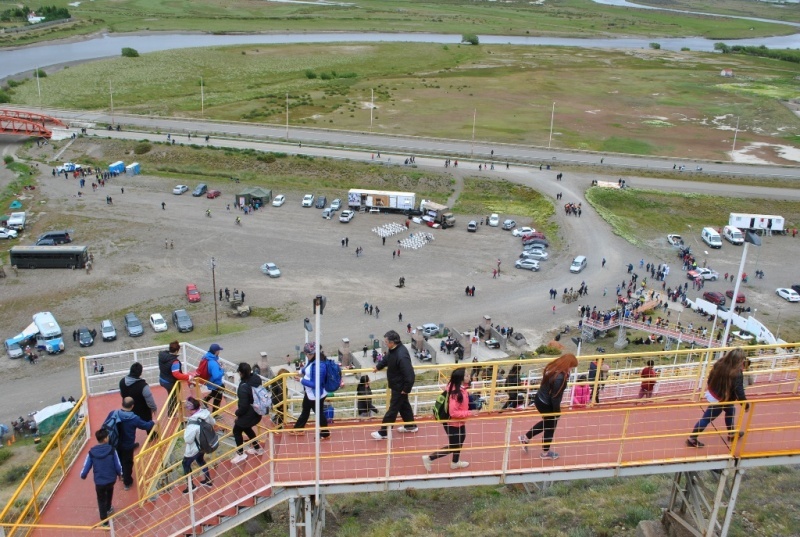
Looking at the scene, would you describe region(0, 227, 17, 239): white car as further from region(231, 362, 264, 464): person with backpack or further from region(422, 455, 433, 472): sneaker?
region(422, 455, 433, 472): sneaker

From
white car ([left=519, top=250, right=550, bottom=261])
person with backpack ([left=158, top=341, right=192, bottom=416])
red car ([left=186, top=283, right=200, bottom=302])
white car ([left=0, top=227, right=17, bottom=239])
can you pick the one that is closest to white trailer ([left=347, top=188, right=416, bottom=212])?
white car ([left=519, top=250, right=550, bottom=261])

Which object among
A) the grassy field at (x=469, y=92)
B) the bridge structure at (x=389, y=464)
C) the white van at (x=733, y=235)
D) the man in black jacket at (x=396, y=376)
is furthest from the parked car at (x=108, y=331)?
the grassy field at (x=469, y=92)

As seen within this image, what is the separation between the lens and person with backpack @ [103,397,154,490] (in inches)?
384

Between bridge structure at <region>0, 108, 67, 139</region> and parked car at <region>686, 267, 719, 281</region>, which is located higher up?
bridge structure at <region>0, 108, 67, 139</region>

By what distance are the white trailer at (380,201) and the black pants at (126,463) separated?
4857 cm

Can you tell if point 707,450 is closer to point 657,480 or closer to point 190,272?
point 657,480

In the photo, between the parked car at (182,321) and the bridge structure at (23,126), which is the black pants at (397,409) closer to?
the parked car at (182,321)

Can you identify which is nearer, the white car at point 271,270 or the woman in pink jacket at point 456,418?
the woman in pink jacket at point 456,418

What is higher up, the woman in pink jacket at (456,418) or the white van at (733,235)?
the woman in pink jacket at (456,418)

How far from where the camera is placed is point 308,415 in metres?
10.7

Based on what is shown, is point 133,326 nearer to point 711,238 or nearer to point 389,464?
point 389,464

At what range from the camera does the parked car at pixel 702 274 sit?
1800 inches

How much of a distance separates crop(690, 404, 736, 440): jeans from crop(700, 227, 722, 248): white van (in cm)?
4572

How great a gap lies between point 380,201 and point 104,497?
49.5 m
